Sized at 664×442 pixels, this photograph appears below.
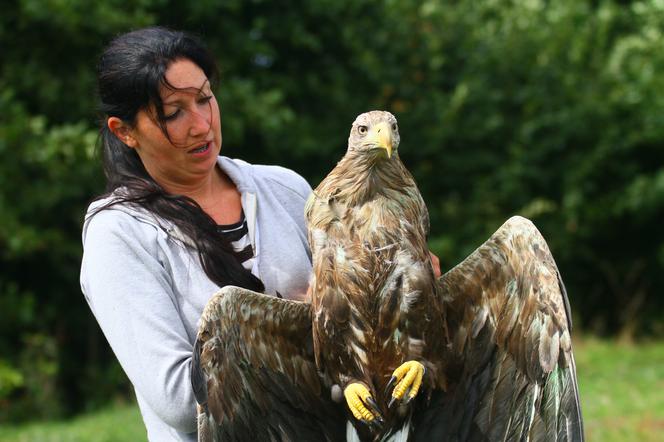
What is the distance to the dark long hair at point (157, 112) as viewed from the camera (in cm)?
286

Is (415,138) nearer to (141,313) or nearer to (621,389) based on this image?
(621,389)

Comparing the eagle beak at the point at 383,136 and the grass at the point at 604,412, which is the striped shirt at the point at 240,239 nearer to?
the eagle beak at the point at 383,136

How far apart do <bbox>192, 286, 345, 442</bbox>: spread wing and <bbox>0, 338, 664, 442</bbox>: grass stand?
4032 millimetres

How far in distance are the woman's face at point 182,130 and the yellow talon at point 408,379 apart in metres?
0.88

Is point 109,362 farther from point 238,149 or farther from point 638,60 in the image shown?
point 638,60

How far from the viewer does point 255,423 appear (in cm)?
293

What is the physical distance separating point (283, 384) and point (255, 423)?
147 mm

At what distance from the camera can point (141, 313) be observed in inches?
107

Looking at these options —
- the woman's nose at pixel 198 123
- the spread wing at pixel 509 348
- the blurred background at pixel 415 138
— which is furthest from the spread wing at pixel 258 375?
the blurred background at pixel 415 138

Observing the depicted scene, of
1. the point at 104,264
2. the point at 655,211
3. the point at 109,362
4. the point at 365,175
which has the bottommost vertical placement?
the point at 109,362

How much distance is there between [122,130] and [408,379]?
46.5 inches

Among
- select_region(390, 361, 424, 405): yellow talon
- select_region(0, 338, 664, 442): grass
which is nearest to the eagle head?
select_region(390, 361, 424, 405): yellow talon

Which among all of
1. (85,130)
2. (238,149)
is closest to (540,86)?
(238,149)

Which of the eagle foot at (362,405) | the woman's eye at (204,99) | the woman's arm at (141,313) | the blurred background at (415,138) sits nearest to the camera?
the woman's arm at (141,313)
